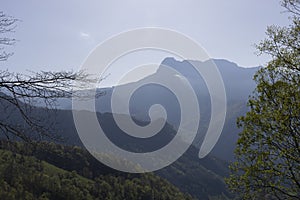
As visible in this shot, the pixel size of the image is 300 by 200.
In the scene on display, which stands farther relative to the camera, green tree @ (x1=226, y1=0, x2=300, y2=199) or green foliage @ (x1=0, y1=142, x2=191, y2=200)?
green foliage @ (x1=0, y1=142, x2=191, y2=200)

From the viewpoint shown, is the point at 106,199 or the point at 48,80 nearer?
the point at 48,80

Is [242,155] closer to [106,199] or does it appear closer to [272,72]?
[272,72]

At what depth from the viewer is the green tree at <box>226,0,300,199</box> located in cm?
920

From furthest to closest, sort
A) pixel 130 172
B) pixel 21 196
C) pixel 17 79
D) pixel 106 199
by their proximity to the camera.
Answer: pixel 130 172 → pixel 106 199 → pixel 21 196 → pixel 17 79

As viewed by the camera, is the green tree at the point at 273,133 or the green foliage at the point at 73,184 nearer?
the green tree at the point at 273,133

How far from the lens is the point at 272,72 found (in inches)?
401

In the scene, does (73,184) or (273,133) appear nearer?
(273,133)

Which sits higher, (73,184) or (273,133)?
(273,133)

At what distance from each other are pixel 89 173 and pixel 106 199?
33234mm

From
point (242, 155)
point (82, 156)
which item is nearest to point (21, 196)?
point (82, 156)

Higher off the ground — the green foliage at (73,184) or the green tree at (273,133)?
the green tree at (273,133)

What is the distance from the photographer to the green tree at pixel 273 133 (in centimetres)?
920

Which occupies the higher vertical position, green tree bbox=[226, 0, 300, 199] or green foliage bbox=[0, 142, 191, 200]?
green tree bbox=[226, 0, 300, 199]

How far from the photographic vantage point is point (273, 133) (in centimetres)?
960
